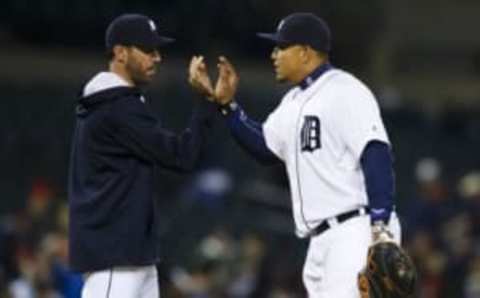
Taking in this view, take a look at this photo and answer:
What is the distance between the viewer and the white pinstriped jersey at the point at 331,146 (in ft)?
29.9

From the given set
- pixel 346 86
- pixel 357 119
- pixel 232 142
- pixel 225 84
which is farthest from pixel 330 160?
pixel 232 142

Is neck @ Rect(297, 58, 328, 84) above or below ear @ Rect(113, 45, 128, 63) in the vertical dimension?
below

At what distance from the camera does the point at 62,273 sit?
1307cm

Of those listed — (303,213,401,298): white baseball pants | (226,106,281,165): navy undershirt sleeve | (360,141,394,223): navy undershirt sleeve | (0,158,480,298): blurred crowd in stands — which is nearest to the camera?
(360,141,394,223): navy undershirt sleeve

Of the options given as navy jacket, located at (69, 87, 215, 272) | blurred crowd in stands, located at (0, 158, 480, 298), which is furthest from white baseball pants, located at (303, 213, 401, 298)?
blurred crowd in stands, located at (0, 158, 480, 298)

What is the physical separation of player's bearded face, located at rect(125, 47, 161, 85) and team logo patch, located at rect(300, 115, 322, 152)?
71cm

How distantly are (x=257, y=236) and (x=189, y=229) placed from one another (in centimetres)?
85

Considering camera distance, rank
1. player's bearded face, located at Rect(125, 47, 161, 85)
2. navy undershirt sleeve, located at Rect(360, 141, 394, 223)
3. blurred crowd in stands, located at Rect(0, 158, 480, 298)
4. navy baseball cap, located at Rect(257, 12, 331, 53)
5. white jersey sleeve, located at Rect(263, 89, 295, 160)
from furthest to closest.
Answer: blurred crowd in stands, located at Rect(0, 158, 480, 298) < white jersey sleeve, located at Rect(263, 89, 295, 160) < navy baseball cap, located at Rect(257, 12, 331, 53) < player's bearded face, located at Rect(125, 47, 161, 85) < navy undershirt sleeve, located at Rect(360, 141, 394, 223)

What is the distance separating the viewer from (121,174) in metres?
9.08

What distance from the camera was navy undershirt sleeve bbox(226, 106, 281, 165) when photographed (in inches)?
381

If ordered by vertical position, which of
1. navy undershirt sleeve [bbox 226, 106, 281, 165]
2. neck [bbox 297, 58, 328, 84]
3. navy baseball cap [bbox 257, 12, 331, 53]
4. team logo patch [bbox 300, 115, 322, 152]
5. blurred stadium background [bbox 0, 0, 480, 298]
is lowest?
blurred stadium background [bbox 0, 0, 480, 298]

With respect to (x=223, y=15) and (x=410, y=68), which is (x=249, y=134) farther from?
(x=410, y=68)

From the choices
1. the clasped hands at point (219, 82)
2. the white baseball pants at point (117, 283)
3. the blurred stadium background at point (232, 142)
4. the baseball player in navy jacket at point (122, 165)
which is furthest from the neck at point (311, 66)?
the blurred stadium background at point (232, 142)

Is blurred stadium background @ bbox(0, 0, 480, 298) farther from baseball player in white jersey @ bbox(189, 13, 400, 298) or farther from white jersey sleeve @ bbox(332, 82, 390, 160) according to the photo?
white jersey sleeve @ bbox(332, 82, 390, 160)
